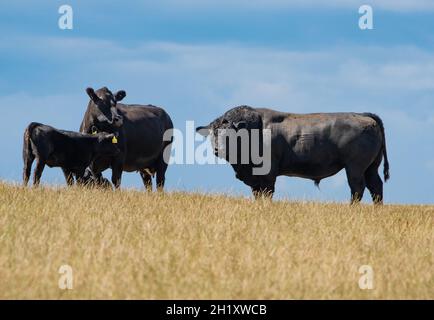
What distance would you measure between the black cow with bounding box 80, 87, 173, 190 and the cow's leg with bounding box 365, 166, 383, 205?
566cm

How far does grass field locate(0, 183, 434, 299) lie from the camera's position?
8039 mm

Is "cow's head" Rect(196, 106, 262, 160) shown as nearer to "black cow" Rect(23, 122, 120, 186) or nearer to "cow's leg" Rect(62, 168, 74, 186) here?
"black cow" Rect(23, 122, 120, 186)

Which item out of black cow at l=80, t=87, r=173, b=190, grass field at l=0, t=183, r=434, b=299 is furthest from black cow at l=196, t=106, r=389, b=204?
grass field at l=0, t=183, r=434, b=299

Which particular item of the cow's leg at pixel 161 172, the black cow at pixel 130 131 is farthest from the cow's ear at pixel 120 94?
the cow's leg at pixel 161 172

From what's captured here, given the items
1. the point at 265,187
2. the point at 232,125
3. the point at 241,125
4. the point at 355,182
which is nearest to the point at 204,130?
the point at 232,125

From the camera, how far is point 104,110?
19.6 meters

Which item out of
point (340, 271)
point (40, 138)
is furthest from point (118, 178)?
point (340, 271)

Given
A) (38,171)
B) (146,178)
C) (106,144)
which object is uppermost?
(106,144)

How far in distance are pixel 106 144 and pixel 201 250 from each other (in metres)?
9.72

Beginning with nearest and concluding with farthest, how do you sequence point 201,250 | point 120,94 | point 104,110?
point 201,250, point 104,110, point 120,94

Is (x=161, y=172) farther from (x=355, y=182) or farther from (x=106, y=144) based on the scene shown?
(x=355, y=182)
